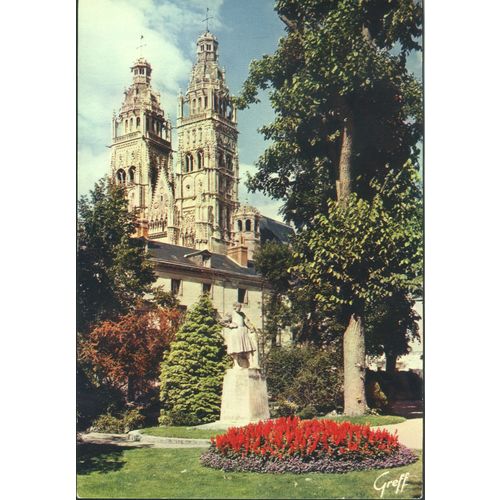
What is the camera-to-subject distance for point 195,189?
43.3 ft

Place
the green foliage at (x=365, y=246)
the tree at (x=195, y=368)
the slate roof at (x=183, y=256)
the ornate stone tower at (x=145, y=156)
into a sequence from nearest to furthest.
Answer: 1. the green foliage at (x=365, y=246)
2. the tree at (x=195, y=368)
3. the ornate stone tower at (x=145, y=156)
4. the slate roof at (x=183, y=256)

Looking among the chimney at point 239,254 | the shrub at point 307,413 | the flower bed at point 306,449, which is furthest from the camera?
the chimney at point 239,254

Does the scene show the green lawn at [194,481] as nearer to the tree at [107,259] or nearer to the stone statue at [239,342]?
the stone statue at [239,342]

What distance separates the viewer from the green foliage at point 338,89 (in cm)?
1228

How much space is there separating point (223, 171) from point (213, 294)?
7.26ft

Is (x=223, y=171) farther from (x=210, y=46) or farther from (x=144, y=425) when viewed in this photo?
(x=144, y=425)

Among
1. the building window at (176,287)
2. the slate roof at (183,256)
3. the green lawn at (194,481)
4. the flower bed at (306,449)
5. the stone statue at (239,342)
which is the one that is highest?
the slate roof at (183,256)

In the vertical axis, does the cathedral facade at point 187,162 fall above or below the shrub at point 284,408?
above

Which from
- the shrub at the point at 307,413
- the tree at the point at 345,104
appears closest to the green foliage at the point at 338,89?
the tree at the point at 345,104

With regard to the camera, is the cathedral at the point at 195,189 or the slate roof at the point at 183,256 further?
the slate roof at the point at 183,256

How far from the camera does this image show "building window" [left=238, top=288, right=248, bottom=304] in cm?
1266

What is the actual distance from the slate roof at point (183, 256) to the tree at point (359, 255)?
104 cm

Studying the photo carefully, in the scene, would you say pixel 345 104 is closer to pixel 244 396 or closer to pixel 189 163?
pixel 189 163
